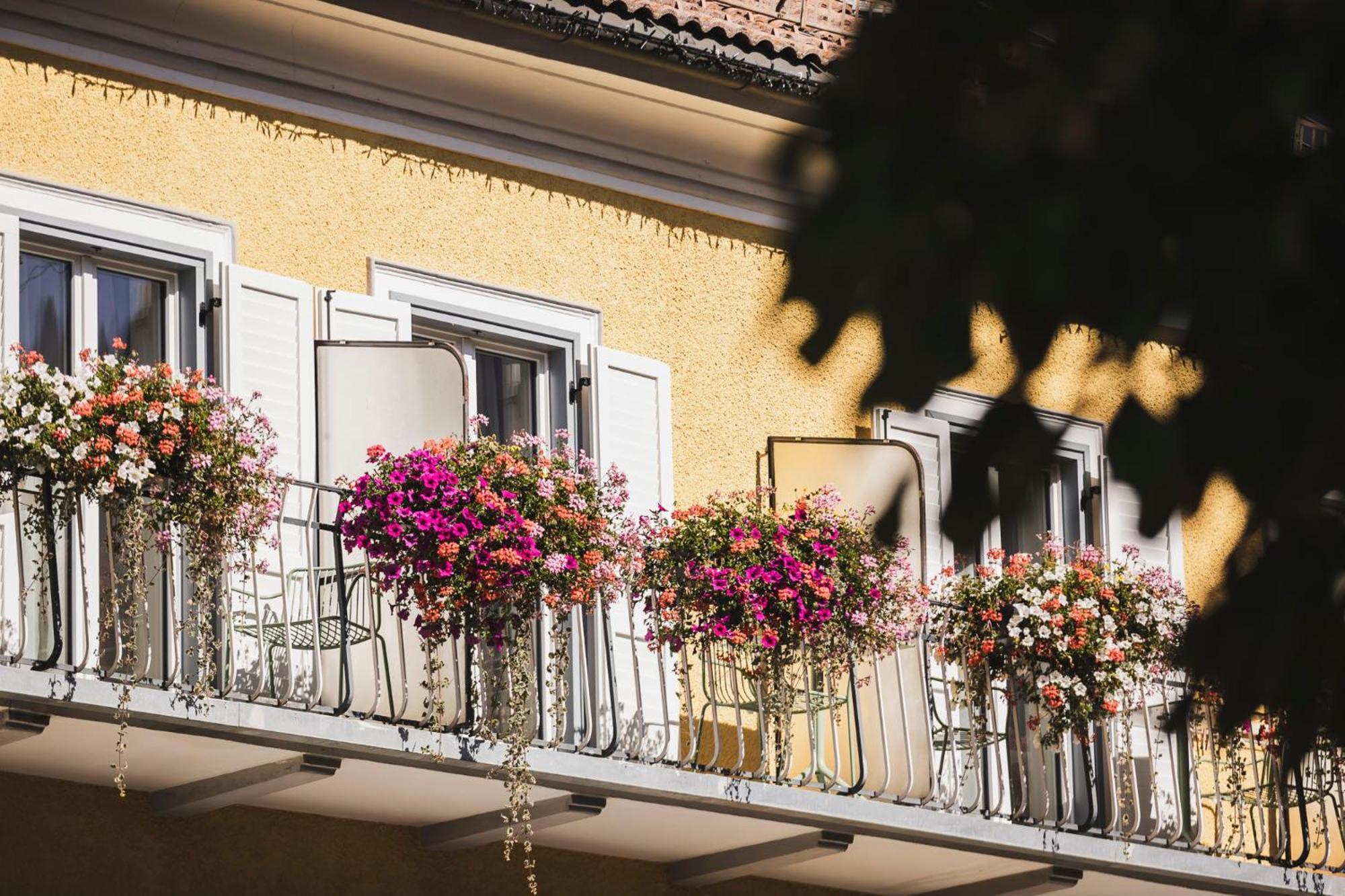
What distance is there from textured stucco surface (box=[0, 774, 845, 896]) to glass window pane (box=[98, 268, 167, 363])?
1750 millimetres

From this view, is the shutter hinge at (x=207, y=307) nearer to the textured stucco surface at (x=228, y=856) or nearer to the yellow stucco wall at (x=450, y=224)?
the yellow stucco wall at (x=450, y=224)

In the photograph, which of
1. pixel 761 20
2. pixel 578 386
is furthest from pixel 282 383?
pixel 761 20

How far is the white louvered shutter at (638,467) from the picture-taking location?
10.4 m

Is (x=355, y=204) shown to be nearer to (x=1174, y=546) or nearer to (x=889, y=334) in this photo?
(x=1174, y=546)

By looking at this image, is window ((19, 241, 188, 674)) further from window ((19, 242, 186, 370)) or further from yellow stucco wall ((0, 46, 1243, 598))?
yellow stucco wall ((0, 46, 1243, 598))

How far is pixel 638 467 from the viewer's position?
10938 millimetres

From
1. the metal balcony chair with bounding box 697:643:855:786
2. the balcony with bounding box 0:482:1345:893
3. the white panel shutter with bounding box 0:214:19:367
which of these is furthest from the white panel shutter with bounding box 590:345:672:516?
the white panel shutter with bounding box 0:214:19:367

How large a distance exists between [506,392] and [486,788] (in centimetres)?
224

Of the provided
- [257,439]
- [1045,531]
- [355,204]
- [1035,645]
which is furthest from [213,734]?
[1045,531]

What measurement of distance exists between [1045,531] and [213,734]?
546cm

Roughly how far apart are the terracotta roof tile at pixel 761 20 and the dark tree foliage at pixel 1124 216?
25.2 ft

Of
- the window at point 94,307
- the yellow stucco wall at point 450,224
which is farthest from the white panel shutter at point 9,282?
the yellow stucco wall at point 450,224

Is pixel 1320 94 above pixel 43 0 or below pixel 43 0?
below

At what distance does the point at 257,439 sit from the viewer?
8.78 meters
